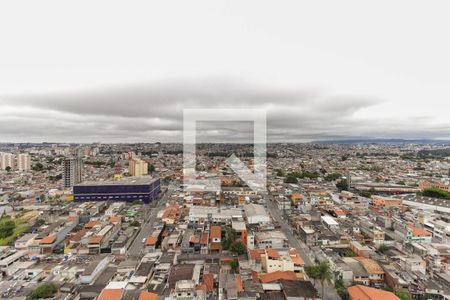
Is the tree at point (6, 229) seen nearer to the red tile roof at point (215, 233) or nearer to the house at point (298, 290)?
the red tile roof at point (215, 233)

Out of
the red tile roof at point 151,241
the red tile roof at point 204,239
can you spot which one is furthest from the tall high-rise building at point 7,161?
the red tile roof at point 204,239

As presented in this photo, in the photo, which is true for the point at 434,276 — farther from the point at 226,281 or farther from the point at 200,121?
the point at 200,121

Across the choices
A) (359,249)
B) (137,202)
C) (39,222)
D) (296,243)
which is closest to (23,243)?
(39,222)

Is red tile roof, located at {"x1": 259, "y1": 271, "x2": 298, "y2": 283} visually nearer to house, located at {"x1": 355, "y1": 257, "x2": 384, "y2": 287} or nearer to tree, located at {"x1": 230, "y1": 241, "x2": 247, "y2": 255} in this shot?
tree, located at {"x1": 230, "y1": 241, "x2": 247, "y2": 255}

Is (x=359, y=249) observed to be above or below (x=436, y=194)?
below

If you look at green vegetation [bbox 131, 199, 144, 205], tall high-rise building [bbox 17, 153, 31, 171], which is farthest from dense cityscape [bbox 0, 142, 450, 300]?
tall high-rise building [bbox 17, 153, 31, 171]

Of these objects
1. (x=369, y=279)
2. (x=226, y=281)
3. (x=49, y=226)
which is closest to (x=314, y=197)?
(x=369, y=279)

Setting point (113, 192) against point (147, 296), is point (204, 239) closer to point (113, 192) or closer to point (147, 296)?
point (147, 296)
